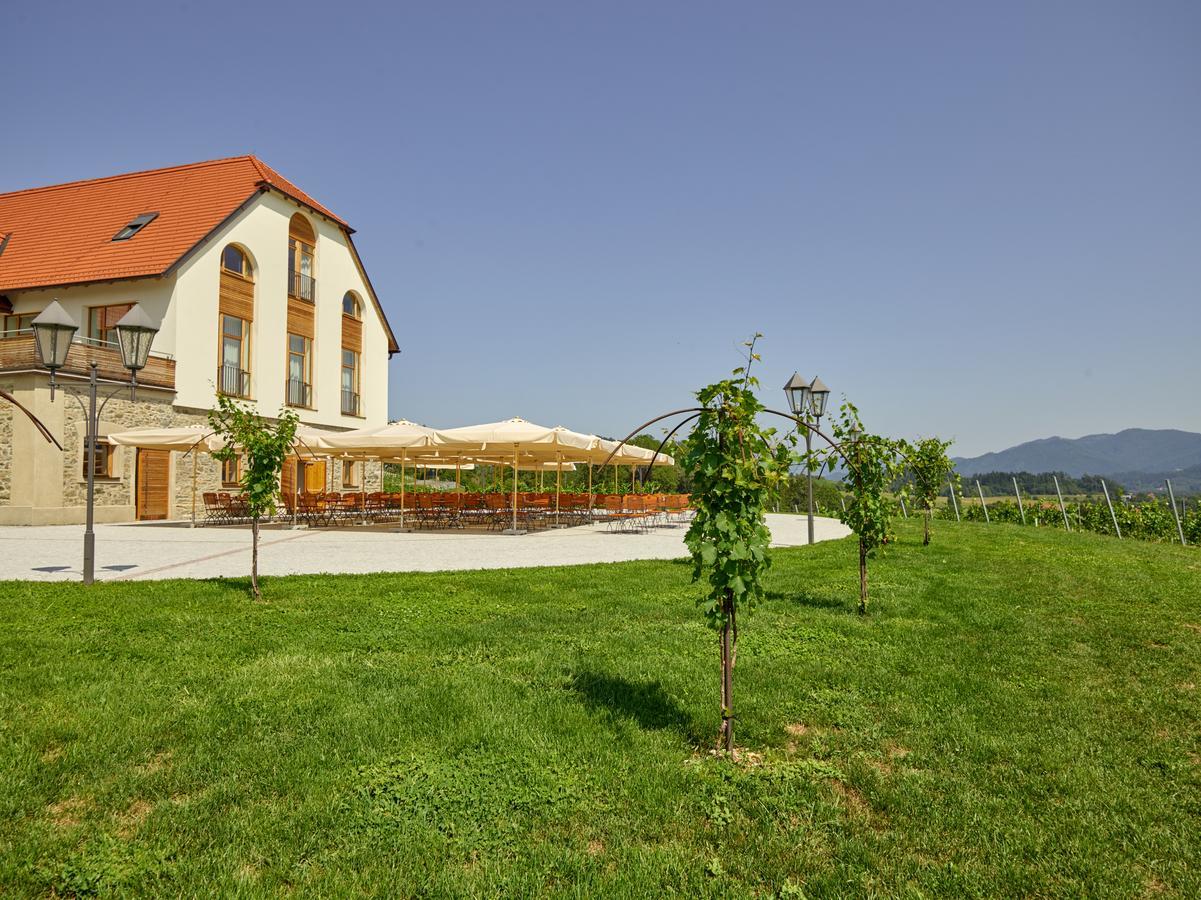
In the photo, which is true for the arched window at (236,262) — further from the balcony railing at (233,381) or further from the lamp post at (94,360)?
the lamp post at (94,360)

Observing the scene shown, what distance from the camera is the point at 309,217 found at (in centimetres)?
2667

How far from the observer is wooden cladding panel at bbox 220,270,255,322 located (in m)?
23.0

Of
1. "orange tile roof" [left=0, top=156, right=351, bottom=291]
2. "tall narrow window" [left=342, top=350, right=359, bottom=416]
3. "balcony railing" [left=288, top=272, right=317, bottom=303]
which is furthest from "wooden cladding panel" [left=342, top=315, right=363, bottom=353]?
"orange tile roof" [left=0, top=156, right=351, bottom=291]

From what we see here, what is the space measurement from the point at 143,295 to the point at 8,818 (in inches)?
883

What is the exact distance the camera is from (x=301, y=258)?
26.5 m

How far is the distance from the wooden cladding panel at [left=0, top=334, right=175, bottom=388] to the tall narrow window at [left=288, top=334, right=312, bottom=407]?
5419 millimetres

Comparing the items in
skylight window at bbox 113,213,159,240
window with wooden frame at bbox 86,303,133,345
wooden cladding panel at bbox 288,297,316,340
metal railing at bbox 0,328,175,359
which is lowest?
metal railing at bbox 0,328,175,359

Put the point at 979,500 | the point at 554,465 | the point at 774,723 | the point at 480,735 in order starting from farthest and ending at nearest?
the point at 979,500 → the point at 554,465 → the point at 774,723 → the point at 480,735

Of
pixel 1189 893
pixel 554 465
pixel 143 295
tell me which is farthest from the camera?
pixel 554 465

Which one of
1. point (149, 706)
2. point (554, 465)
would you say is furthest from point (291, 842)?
point (554, 465)

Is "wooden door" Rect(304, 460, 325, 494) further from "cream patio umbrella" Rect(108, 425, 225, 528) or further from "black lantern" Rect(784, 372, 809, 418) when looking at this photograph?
"black lantern" Rect(784, 372, 809, 418)

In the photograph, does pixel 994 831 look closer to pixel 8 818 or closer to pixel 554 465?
pixel 8 818

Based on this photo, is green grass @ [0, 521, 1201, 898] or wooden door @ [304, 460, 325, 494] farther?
wooden door @ [304, 460, 325, 494]

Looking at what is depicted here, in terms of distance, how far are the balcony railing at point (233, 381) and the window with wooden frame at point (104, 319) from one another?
304 cm
